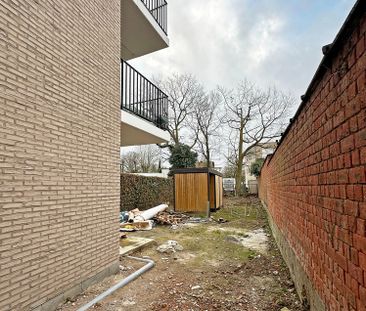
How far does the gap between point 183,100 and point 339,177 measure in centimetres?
2574

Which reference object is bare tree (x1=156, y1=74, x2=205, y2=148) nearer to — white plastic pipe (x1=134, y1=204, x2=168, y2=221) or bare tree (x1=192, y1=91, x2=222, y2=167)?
bare tree (x1=192, y1=91, x2=222, y2=167)

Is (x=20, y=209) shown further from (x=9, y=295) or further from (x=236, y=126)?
(x=236, y=126)

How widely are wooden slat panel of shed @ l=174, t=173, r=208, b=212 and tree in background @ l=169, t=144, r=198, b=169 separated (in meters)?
8.83

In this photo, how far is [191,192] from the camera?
13156mm

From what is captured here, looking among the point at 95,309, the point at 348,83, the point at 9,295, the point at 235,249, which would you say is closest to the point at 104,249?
the point at 95,309

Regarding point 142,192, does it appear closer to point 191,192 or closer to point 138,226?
point 191,192

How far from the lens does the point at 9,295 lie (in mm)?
2705

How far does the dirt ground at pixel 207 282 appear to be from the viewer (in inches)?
139

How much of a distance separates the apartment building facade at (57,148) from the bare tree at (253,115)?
68.3ft

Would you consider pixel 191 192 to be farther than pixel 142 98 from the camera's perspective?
Yes

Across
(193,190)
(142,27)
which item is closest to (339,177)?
(142,27)

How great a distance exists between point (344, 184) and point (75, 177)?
11.3 feet

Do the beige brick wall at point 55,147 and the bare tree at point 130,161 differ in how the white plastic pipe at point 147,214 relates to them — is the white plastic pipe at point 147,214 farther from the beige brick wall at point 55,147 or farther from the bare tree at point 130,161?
the bare tree at point 130,161

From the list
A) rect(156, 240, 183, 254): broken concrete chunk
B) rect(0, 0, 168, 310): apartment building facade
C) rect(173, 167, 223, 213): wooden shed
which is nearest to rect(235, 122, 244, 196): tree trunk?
rect(173, 167, 223, 213): wooden shed
